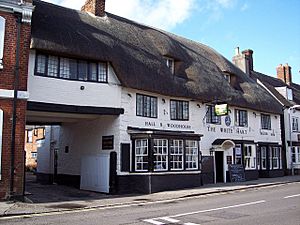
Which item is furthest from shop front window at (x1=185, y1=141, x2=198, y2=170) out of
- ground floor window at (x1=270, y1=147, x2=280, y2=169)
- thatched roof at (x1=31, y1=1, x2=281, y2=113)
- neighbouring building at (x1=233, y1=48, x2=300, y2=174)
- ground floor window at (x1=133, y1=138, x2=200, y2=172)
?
neighbouring building at (x1=233, y1=48, x2=300, y2=174)

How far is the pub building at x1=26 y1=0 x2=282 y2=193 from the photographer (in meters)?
17.2

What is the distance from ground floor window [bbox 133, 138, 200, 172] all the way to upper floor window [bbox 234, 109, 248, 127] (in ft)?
22.7

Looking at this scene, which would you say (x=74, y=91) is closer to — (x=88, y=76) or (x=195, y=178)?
(x=88, y=76)

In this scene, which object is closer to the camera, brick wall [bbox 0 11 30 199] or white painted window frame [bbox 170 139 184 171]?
brick wall [bbox 0 11 30 199]

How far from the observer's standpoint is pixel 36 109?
16.2 metres

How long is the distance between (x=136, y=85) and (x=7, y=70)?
674 cm

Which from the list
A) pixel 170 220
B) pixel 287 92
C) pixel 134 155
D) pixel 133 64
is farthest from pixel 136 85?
pixel 287 92

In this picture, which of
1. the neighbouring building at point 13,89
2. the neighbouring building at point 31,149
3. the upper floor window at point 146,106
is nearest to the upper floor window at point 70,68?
the neighbouring building at point 13,89

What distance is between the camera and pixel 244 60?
33656 mm

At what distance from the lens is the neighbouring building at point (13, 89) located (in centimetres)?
1405

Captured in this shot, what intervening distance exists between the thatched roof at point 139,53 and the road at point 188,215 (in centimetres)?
763

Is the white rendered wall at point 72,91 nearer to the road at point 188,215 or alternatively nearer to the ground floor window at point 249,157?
the road at point 188,215

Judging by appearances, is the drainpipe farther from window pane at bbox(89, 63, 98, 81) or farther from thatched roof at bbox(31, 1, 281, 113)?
window pane at bbox(89, 63, 98, 81)

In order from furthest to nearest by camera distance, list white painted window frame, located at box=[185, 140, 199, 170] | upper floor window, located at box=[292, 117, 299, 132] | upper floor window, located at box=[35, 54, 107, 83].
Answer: upper floor window, located at box=[292, 117, 299, 132] → white painted window frame, located at box=[185, 140, 199, 170] → upper floor window, located at box=[35, 54, 107, 83]
